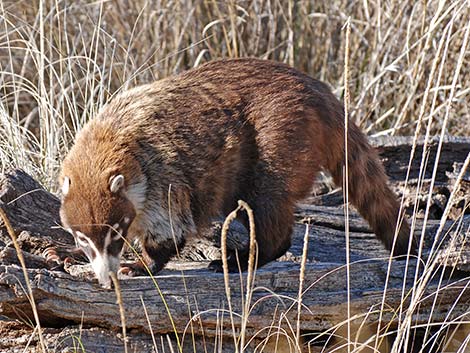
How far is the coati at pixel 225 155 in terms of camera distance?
4488 millimetres

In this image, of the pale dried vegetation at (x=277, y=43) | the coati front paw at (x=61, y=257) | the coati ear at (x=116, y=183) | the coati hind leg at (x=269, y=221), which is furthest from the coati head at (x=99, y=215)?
the pale dried vegetation at (x=277, y=43)

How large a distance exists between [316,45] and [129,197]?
3802 mm

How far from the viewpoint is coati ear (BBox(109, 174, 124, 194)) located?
4242 millimetres

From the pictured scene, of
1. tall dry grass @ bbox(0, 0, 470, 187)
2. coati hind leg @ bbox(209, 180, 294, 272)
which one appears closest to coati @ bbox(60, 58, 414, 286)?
coati hind leg @ bbox(209, 180, 294, 272)

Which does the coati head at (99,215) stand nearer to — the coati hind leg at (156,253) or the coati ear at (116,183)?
the coati ear at (116,183)

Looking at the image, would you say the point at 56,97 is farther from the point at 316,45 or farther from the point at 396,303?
the point at 396,303

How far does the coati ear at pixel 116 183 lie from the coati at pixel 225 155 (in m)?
0.07

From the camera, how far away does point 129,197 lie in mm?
4375

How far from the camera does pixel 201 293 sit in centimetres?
409

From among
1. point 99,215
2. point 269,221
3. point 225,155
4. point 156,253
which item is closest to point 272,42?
point 225,155

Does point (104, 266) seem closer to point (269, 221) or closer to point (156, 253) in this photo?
point (156, 253)

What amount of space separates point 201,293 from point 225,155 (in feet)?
2.77

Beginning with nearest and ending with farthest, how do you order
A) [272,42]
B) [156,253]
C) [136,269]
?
[136,269] → [156,253] → [272,42]

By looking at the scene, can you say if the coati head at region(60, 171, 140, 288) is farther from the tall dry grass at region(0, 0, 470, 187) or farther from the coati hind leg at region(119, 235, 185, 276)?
the tall dry grass at region(0, 0, 470, 187)
